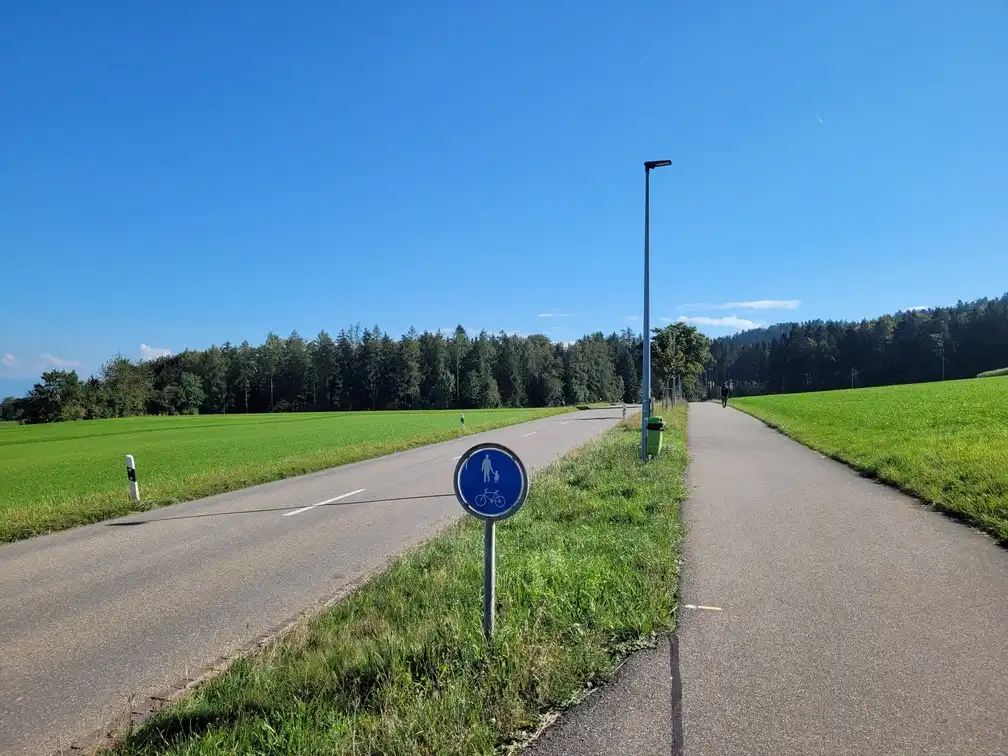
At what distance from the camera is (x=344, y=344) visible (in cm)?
11062

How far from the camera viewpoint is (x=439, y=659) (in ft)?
13.1

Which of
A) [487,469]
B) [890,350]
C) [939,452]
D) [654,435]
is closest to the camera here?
[487,469]

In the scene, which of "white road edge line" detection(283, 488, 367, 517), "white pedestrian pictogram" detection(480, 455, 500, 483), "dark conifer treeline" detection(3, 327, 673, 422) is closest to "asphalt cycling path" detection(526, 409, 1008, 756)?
"white pedestrian pictogram" detection(480, 455, 500, 483)

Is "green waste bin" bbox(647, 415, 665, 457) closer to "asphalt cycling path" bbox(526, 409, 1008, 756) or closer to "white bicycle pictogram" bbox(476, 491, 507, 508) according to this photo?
"asphalt cycling path" bbox(526, 409, 1008, 756)

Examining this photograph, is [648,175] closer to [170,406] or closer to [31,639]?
[31,639]

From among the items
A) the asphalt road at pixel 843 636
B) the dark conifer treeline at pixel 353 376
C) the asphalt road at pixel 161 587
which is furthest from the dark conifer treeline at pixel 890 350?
the asphalt road at pixel 161 587

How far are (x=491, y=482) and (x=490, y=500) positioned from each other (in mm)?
130

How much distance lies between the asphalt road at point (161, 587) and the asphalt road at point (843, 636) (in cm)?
372

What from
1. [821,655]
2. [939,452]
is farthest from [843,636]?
[939,452]

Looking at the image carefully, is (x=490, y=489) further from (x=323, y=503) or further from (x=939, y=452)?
(x=939, y=452)

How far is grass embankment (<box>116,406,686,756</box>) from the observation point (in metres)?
3.22

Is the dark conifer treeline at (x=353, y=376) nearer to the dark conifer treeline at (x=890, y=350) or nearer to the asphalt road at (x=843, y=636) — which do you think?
the dark conifer treeline at (x=890, y=350)

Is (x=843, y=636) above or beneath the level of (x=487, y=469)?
beneath

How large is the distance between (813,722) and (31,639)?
6167 mm
